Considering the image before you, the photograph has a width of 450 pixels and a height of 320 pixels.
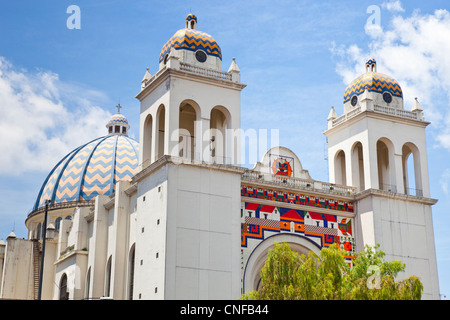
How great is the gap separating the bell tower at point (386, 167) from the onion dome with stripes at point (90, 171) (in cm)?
1453

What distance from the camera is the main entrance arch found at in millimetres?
28087

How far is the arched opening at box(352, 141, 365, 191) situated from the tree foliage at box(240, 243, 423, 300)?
1015cm

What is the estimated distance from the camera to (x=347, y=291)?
71.9 feet

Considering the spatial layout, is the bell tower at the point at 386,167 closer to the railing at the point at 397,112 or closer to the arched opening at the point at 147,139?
the railing at the point at 397,112

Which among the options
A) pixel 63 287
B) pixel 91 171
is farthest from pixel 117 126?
pixel 63 287

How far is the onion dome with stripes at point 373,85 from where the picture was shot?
3325 cm

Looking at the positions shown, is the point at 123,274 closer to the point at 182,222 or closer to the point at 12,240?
the point at 182,222

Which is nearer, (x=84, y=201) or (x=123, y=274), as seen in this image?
(x=123, y=274)

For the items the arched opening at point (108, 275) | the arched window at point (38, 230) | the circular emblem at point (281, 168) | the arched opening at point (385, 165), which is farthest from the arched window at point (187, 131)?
the arched window at point (38, 230)

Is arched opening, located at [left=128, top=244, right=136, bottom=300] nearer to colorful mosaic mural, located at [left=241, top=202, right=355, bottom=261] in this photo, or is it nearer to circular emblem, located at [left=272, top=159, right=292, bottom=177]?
colorful mosaic mural, located at [left=241, top=202, right=355, bottom=261]

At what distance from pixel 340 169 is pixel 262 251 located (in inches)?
310

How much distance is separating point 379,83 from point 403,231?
283 inches

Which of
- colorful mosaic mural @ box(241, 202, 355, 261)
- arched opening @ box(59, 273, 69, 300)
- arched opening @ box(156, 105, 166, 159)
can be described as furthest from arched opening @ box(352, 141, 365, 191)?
arched opening @ box(59, 273, 69, 300)

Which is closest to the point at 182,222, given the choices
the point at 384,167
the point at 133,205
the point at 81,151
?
the point at 133,205
